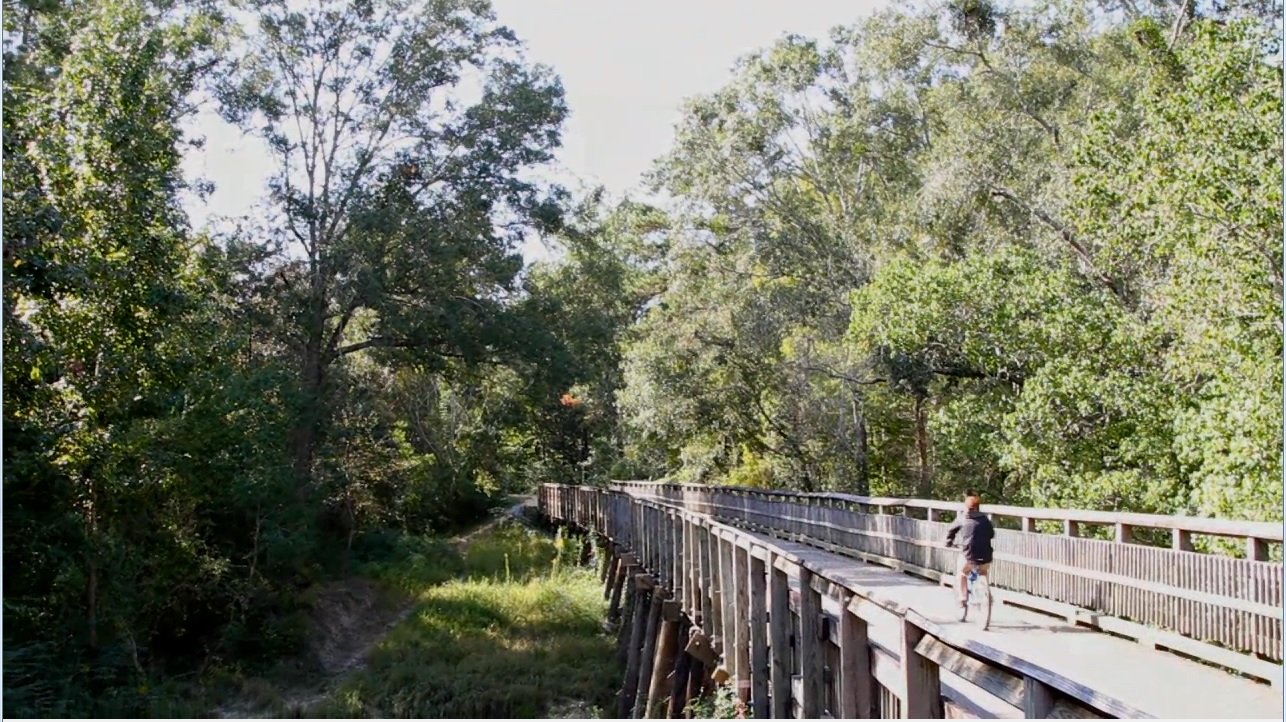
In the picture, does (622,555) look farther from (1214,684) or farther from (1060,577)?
(1214,684)

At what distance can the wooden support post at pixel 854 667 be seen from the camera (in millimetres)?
6480

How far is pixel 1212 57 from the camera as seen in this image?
1298 centimetres

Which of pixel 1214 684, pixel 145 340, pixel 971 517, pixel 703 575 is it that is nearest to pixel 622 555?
pixel 703 575

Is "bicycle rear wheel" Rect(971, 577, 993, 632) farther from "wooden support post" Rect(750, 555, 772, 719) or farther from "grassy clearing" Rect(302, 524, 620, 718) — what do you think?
"grassy clearing" Rect(302, 524, 620, 718)

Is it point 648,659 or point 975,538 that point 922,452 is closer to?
point 648,659

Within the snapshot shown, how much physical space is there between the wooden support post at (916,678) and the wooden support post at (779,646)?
3120 mm

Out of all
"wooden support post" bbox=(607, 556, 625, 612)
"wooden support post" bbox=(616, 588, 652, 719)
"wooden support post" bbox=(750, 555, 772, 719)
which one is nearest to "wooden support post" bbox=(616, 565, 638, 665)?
"wooden support post" bbox=(607, 556, 625, 612)

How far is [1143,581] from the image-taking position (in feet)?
26.3

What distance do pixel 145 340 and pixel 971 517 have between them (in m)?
11.9

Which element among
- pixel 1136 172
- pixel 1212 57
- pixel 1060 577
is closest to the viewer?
pixel 1060 577

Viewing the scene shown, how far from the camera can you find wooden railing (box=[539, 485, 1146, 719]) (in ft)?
14.5

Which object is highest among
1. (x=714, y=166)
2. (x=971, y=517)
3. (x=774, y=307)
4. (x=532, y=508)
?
(x=714, y=166)

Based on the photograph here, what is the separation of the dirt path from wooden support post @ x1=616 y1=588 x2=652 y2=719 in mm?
5512

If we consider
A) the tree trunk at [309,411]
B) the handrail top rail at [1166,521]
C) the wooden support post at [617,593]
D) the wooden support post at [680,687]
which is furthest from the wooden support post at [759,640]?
the tree trunk at [309,411]
